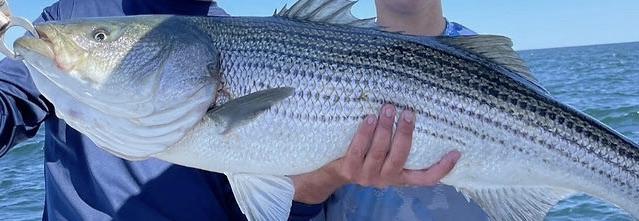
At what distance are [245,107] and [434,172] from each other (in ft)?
2.58

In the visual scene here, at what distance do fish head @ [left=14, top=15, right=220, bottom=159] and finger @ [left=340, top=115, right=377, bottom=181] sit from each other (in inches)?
21.8

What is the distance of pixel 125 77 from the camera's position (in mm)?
2389

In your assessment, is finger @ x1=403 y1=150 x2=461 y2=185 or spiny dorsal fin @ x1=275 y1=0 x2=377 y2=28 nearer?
finger @ x1=403 y1=150 x2=461 y2=185

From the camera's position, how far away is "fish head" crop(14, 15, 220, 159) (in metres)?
2.29

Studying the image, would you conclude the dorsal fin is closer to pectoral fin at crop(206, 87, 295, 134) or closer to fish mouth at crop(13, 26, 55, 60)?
pectoral fin at crop(206, 87, 295, 134)

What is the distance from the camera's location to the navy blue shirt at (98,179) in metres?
2.70

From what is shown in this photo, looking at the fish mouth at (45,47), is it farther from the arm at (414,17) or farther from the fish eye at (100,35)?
the arm at (414,17)

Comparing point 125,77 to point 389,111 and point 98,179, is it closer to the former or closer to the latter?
point 98,179

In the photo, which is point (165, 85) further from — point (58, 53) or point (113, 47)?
point (58, 53)

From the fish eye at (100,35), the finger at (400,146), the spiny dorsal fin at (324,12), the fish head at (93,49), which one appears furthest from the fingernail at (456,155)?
the fish eye at (100,35)

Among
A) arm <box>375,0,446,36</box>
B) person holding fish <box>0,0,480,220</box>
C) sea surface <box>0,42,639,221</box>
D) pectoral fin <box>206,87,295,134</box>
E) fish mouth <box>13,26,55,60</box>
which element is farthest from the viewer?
sea surface <box>0,42,639,221</box>

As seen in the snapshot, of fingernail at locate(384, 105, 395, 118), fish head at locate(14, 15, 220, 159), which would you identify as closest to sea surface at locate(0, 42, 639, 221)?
fingernail at locate(384, 105, 395, 118)

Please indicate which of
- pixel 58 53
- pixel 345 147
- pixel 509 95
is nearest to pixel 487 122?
pixel 509 95

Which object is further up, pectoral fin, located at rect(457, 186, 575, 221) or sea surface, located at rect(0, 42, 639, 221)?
pectoral fin, located at rect(457, 186, 575, 221)
